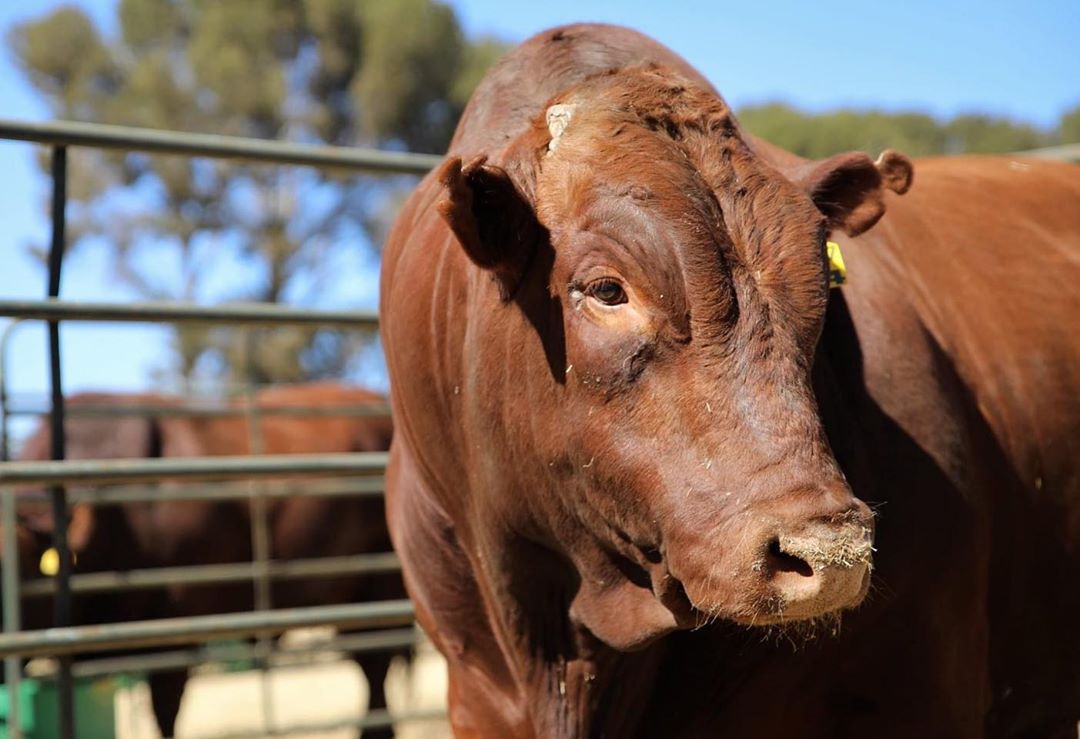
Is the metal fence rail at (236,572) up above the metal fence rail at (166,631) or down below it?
below

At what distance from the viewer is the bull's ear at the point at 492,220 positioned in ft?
6.88

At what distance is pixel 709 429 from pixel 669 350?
0.15 meters

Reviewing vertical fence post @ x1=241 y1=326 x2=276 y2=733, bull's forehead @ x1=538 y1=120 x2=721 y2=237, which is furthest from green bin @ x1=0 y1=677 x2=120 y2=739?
bull's forehead @ x1=538 y1=120 x2=721 y2=237

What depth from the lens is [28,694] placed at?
5699 millimetres

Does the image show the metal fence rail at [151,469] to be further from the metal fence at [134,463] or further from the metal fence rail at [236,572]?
the metal fence rail at [236,572]

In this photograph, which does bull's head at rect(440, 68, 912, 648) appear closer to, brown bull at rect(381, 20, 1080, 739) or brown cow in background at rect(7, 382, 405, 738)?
brown bull at rect(381, 20, 1080, 739)

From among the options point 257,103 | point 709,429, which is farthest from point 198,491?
point 257,103

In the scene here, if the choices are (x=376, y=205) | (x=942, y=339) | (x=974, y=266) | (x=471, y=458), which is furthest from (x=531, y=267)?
(x=376, y=205)

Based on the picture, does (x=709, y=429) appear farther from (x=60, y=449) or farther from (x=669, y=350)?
(x=60, y=449)

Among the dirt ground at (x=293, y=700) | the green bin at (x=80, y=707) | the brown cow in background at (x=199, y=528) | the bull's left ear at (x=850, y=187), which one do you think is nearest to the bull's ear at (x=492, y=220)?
the bull's left ear at (x=850, y=187)

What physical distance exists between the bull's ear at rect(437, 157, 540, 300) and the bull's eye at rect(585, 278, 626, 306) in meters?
0.20

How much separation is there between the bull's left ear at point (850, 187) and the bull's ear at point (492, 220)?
542 mm

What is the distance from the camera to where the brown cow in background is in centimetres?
775

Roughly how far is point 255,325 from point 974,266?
6.28 feet
